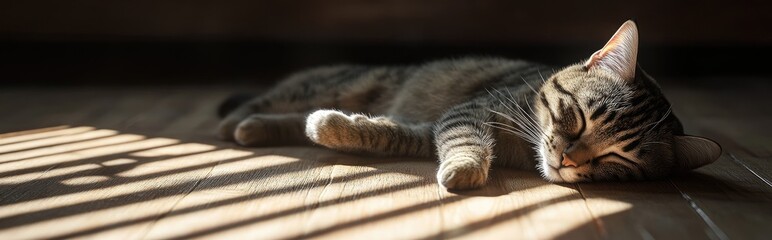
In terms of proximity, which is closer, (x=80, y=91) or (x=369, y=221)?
(x=369, y=221)

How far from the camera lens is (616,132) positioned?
2.06m

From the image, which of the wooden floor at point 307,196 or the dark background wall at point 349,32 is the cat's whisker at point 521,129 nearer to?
the wooden floor at point 307,196

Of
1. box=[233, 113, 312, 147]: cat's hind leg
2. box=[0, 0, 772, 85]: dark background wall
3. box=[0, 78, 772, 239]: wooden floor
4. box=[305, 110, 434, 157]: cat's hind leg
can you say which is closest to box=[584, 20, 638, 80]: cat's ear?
box=[0, 78, 772, 239]: wooden floor

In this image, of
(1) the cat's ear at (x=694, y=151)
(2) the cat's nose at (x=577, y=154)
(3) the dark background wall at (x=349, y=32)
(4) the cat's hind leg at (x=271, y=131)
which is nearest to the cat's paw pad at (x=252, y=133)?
(4) the cat's hind leg at (x=271, y=131)

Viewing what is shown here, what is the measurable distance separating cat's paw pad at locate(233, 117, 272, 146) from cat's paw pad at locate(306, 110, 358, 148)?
14.4 inches

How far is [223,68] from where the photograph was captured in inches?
189

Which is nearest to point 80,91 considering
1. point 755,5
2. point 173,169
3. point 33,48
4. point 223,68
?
point 33,48

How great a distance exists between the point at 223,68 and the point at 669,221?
3590 mm

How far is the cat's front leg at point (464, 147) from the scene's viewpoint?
1979 millimetres

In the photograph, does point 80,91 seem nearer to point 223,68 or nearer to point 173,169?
point 223,68

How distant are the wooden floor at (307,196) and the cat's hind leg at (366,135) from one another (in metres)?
0.05

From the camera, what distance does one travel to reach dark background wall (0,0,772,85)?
4223 mm

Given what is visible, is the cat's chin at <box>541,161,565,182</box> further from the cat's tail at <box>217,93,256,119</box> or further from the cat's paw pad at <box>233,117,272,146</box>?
the cat's tail at <box>217,93,256,119</box>

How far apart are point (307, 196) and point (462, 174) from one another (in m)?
0.43
